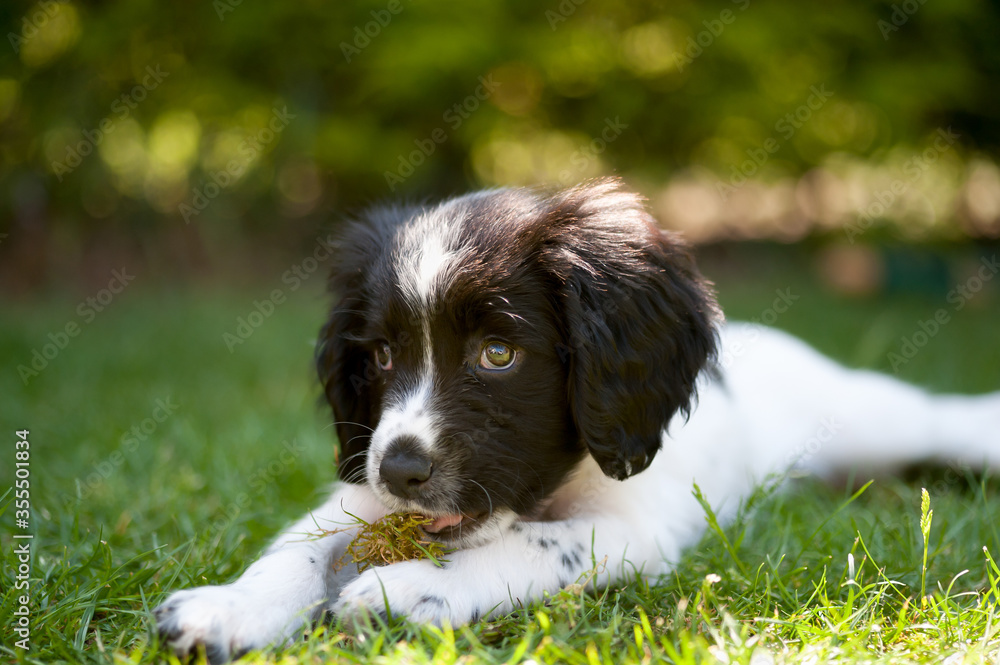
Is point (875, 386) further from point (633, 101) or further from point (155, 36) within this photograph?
point (155, 36)

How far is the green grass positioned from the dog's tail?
0.14 meters

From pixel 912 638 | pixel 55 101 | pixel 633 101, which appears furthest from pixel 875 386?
pixel 55 101

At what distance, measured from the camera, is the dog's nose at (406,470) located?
92.8 inches

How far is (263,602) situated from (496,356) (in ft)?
3.23

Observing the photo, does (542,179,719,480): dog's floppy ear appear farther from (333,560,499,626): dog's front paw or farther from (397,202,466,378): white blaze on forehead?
(333,560,499,626): dog's front paw

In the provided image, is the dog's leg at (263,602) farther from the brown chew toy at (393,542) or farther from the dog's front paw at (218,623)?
the brown chew toy at (393,542)

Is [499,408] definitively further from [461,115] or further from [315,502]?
[461,115]

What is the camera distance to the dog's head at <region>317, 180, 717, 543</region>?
2.47m

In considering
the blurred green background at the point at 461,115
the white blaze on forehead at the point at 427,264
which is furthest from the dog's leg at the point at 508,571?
the blurred green background at the point at 461,115

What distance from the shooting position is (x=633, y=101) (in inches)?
461

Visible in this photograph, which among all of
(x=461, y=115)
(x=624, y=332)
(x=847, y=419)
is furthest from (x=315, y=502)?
(x=461, y=115)

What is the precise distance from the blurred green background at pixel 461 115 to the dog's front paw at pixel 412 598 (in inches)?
349

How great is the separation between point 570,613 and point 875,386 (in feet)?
9.35

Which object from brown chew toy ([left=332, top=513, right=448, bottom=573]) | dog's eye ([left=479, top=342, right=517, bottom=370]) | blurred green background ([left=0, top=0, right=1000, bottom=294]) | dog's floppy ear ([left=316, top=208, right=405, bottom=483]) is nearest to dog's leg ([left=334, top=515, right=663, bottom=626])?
brown chew toy ([left=332, top=513, right=448, bottom=573])
